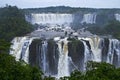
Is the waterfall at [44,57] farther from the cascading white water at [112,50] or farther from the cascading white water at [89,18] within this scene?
the cascading white water at [89,18]

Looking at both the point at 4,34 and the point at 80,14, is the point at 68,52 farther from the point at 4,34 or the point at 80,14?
the point at 80,14

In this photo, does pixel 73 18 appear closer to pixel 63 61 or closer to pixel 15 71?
pixel 63 61

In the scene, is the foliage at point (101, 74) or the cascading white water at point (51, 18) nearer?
the foliage at point (101, 74)

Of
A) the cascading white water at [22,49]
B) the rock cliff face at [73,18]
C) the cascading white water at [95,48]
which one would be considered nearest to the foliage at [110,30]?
the cascading white water at [95,48]

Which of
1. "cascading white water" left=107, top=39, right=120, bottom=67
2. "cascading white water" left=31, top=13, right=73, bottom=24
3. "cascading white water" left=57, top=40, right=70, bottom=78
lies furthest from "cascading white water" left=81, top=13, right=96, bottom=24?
"cascading white water" left=57, top=40, right=70, bottom=78

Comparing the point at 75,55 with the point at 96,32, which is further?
the point at 96,32

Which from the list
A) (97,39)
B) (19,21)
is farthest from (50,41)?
(19,21)
